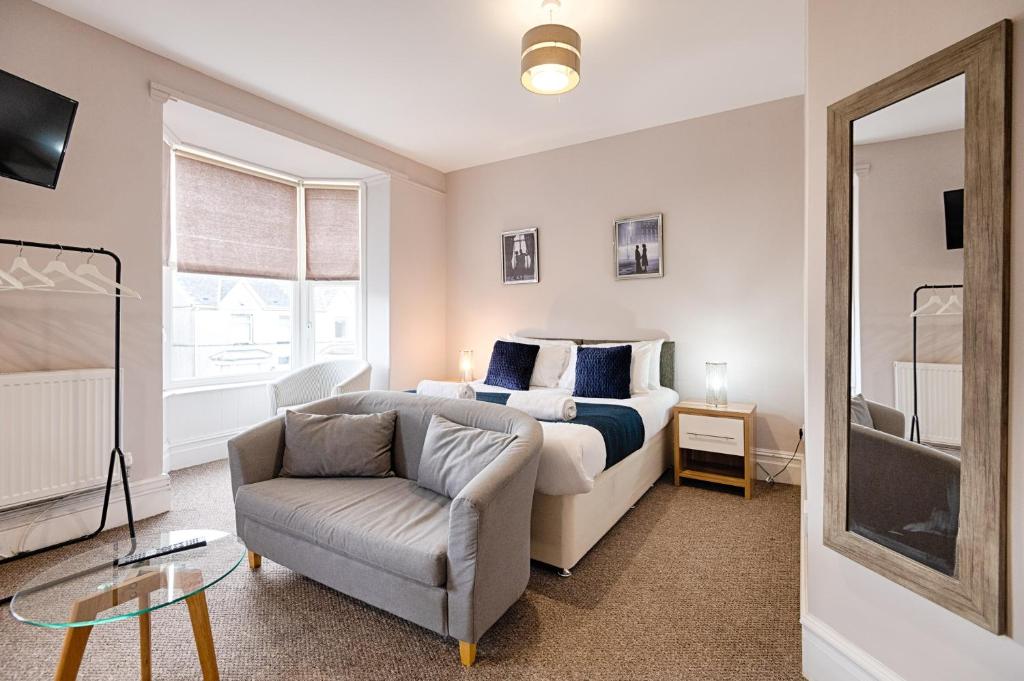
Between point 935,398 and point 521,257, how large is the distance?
3833 mm

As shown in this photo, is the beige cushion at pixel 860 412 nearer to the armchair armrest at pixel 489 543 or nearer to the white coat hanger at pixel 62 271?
the armchair armrest at pixel 489 543

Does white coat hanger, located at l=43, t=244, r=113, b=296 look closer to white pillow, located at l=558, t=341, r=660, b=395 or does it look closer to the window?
the window

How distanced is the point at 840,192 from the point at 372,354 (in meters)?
4.17

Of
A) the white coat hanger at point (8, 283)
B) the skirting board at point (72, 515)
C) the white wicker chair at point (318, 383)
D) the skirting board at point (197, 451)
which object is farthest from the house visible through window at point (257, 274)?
the white coat hanger at point (8, 283)

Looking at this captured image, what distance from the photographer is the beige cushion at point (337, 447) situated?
2.31 metres

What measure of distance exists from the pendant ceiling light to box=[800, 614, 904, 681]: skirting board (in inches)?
102

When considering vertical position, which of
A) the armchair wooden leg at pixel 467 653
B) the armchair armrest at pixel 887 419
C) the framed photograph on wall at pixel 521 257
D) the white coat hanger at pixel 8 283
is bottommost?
the armchair wooden leg at pixel 467 653

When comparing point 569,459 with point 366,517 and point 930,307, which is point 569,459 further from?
point 930,307

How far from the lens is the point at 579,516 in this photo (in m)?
2.27

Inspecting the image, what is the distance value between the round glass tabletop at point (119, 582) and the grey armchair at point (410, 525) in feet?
1.19

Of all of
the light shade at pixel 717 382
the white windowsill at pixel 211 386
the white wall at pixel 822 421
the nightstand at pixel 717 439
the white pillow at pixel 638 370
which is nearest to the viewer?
the white wall at pixel 822 421

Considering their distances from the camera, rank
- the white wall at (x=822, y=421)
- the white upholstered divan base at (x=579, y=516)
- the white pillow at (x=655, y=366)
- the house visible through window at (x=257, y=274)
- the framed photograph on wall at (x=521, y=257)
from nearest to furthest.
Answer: the white wall at (x=822, y=421) → the white upholstered divan base at (x=579, y=516) → the white pillow at (x=655, y=366) → the house visible through window at (x=257, y=274) → the framed photograph on wall at (x=521, y=257)

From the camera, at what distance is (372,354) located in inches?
189

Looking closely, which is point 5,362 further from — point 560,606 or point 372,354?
point 560,606
